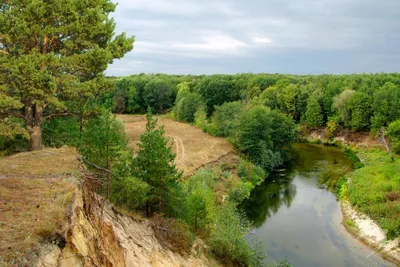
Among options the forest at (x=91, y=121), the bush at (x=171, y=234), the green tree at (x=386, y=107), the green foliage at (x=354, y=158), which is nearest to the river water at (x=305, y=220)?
the green foliage at (x=354, y=158)

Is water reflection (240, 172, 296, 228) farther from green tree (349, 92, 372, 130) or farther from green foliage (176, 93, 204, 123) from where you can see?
green foliage (176, 93, 204, 123)

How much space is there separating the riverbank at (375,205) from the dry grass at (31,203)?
21.9 metres

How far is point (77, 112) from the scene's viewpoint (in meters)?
20.5

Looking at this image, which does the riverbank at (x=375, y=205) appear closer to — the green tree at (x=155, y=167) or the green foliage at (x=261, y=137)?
the green foliage at (x=261, y=137)

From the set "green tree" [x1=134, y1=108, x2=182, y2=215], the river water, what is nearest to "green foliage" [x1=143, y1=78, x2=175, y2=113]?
the river water

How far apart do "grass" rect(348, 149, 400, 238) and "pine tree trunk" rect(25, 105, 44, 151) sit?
78.0ft

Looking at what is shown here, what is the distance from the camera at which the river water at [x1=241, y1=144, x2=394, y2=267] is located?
24.5m

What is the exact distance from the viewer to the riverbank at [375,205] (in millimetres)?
25891

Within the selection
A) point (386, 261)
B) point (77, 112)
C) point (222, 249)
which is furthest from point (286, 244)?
point (77, 112)

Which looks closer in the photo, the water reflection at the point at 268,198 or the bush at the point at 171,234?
the bush at the point at 171,234

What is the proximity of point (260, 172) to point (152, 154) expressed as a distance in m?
27.4

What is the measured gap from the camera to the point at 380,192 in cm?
3200

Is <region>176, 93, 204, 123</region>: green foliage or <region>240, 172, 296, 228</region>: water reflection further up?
<region>176, 93, 204, 123</region>: green foliage

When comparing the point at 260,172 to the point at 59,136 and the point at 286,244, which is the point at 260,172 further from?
the point at 59,136
